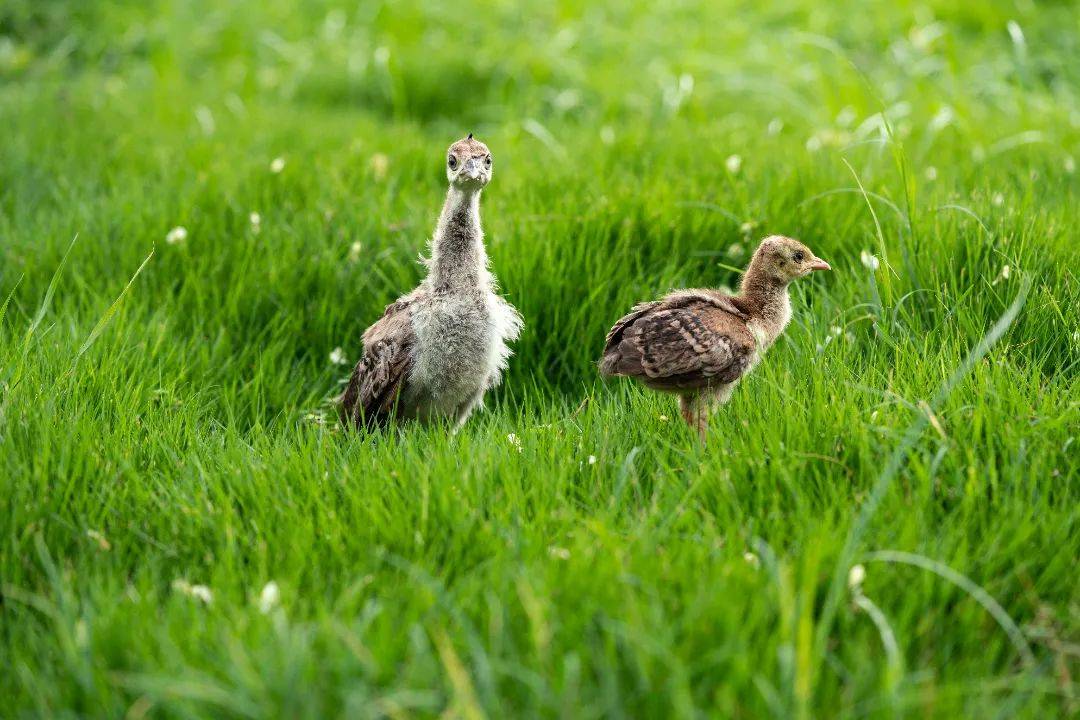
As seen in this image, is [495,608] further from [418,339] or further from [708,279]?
[708,279]

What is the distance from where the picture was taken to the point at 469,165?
476cm

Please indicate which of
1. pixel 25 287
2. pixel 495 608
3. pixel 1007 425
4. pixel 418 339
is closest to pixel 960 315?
pixel 1007 425

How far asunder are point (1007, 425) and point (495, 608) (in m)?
1.96

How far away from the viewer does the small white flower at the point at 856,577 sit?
127 inches

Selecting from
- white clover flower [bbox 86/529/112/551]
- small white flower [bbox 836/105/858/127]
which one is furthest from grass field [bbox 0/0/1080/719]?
small white flower [bbox 836/105/858/127]

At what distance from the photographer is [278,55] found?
11000 mm

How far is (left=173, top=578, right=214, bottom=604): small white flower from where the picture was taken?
3.38 metres

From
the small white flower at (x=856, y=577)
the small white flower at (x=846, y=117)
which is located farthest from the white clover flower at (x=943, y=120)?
the small white flower at (x=856, y=577)

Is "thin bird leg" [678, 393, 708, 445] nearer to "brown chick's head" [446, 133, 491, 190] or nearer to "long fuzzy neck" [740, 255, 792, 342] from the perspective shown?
"long fuzzy neck" [740, 255, 792, 342]

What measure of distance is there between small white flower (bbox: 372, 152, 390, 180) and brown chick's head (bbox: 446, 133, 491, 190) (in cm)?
246

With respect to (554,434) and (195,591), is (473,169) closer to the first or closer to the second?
(554,434)

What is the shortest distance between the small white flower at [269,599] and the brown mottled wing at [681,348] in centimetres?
174

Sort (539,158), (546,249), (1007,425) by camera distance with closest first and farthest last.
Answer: (1007,425)
(546,249)
(539,158)

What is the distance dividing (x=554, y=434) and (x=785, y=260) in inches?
51.0
